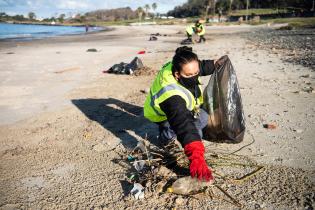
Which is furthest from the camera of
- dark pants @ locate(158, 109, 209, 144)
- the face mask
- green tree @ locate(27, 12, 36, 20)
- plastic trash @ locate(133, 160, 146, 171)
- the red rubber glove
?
green tree @ locate(27, 12, 36, 20)

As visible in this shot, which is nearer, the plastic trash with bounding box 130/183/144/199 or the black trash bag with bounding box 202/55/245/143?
the plastic trash with bounding box 130/183/144/199

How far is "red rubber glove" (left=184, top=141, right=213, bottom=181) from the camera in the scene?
2762 mm

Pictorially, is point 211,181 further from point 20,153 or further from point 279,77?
point 279,77

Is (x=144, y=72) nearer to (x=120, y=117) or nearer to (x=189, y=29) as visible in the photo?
(x=120, y=117)

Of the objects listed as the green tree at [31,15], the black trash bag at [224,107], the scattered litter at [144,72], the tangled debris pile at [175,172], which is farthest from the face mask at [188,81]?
the green tree at [31,15]

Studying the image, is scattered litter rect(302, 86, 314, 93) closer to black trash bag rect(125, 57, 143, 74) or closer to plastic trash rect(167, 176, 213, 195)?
plastic trash rect(167, 176, 213, 195)

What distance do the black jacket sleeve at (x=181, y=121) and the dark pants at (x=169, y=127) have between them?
677 millimetres

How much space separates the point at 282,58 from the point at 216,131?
7678mm

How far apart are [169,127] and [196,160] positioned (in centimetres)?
88

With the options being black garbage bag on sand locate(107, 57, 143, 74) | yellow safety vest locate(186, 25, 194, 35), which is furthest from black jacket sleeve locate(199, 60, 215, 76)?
yellow safety vest locate(186, 25, 194, 35)

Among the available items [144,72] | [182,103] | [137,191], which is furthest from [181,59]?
[144,72]

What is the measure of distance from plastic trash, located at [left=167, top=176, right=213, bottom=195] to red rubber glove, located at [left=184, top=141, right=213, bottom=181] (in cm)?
5

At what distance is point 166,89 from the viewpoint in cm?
303

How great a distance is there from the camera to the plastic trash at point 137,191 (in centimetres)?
285
